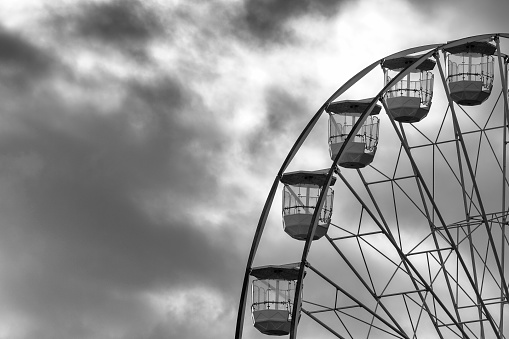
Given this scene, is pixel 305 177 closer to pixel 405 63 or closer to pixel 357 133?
pixel 357 133

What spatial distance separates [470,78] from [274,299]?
8.70 m

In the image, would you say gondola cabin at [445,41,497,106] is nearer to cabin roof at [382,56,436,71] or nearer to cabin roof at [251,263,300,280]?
cabin roof at [382,56,436,71]

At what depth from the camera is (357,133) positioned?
49.7 meters

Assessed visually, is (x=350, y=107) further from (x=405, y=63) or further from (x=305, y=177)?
(x=305, y=177)

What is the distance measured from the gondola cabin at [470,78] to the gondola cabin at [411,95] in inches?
27.1

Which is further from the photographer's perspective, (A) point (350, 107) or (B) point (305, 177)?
(A) point (350, 107)

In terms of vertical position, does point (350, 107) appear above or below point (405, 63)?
below

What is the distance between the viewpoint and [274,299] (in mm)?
49094

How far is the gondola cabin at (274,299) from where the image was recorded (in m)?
48.8

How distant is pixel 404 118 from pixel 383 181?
2096mm

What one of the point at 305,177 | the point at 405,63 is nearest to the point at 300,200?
the point at 305,177

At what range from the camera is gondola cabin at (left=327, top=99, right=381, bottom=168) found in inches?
1959

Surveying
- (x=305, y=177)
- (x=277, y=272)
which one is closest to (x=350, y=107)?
(x=305, y=177)

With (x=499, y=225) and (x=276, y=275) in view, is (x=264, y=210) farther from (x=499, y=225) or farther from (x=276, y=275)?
(x=499, y=225)
